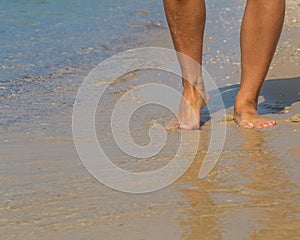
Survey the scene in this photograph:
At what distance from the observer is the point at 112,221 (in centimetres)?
209

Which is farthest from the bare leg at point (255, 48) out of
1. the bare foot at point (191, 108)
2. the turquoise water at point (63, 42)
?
the turquoise water at point (63, 42)

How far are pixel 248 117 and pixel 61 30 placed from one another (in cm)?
426

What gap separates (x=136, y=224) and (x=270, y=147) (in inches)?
33.8

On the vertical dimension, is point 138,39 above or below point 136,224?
below

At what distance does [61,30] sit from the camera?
7129 mm

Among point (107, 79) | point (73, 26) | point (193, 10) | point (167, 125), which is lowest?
point (73, 26)

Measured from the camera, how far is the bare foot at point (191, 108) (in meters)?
3.14

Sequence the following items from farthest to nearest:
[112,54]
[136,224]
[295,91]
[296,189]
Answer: [112,54]
[295,91]
[296,189]
[136,224]

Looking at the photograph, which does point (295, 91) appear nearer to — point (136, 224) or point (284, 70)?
point (284, 70)

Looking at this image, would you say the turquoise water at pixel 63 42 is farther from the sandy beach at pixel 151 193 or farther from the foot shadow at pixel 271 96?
the foot shadow at pixel 271 96

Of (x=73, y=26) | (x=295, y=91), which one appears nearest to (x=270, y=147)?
(x=295, y=91)

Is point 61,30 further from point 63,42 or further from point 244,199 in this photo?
point 244,199

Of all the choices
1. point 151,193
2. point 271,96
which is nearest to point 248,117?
point 271,96

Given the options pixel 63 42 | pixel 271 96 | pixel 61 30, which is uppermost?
pixel 271 96
